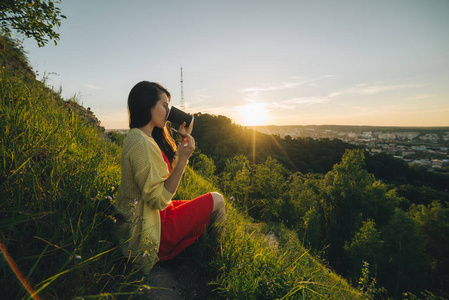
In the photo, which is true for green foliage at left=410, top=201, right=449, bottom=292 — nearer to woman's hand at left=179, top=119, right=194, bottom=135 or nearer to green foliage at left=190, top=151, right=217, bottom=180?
green foliage at left=190, top=151, right=217, bottom=180

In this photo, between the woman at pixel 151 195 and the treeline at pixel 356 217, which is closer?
the woman at pixel 151 195

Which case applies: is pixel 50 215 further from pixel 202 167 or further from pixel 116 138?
pixel 202 167

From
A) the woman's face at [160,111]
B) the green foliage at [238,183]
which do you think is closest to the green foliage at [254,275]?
the green foliage at [238,183]

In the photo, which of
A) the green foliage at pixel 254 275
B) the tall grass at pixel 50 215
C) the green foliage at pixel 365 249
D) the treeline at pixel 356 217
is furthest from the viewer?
the green foliage at pixel 365 249

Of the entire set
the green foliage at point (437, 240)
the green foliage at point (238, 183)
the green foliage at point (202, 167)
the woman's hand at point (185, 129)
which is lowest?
the green foliage at point (437, 240)

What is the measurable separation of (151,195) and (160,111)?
2.49ft

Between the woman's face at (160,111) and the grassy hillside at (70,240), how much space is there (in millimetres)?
715

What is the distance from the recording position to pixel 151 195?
139 centimetres

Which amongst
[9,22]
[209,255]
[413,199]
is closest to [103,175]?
[209,255]

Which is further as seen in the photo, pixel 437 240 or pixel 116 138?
pixel 437 240

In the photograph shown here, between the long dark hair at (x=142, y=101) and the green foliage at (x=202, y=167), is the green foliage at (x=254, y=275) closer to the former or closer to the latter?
the long dark hair at (x=142, y=101)

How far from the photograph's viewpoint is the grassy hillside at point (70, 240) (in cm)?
100

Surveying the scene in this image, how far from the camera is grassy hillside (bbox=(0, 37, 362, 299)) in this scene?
1.00 meters

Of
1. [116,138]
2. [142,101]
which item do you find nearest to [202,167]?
[116,138]
